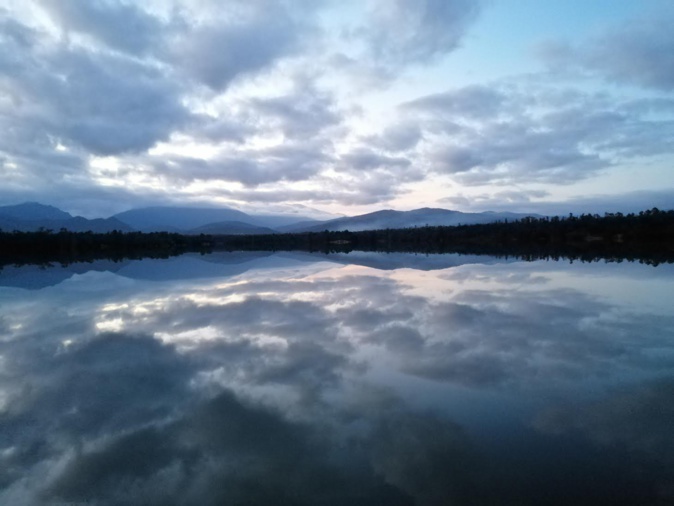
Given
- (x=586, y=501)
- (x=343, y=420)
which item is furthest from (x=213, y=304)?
(x=586, y=501)

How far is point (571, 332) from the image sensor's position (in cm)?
640

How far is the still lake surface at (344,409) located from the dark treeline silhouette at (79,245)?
32497 millimetres

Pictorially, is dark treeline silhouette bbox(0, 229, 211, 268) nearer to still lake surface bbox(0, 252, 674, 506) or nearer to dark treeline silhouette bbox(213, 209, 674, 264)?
dark treeline silhouette bbox(213, 209, 674, 264)

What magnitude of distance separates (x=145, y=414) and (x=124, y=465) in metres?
0.86

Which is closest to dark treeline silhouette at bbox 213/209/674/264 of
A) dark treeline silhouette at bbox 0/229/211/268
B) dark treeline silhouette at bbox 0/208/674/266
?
dark treeline silhouette at bbox 0/208/674/266

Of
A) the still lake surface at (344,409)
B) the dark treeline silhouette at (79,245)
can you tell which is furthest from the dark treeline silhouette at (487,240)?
the still lake surface at (344,409)

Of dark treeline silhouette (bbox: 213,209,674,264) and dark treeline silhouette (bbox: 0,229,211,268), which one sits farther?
dark treeline silhouette (bbox: 0,229,211,268)

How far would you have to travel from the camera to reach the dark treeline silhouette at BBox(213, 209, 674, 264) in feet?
95.2

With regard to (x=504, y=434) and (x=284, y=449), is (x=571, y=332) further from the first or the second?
(x=284, y=449)

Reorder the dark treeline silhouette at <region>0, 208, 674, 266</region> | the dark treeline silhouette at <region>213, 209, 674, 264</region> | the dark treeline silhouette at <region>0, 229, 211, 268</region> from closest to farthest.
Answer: the dark treeline silhouette at <region>213, 209, 674, 264</region> → the dark treeline silhouette at <region>0, 208, 674, 266</region> → the dark treeline silhouette at <region>0, 229, 211, 268</region>

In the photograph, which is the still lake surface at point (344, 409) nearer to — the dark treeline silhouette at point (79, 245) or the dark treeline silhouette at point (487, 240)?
the dark treeline silhouette at point (487, 240)

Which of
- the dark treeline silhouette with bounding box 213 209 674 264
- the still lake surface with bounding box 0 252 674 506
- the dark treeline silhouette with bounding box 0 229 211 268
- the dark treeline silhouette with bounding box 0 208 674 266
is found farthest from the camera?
the dark treeline silhouette with bounding box 0 229 211 268

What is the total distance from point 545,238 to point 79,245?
50065 millimetres

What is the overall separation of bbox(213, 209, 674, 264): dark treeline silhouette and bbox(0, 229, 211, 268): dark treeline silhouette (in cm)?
1827
